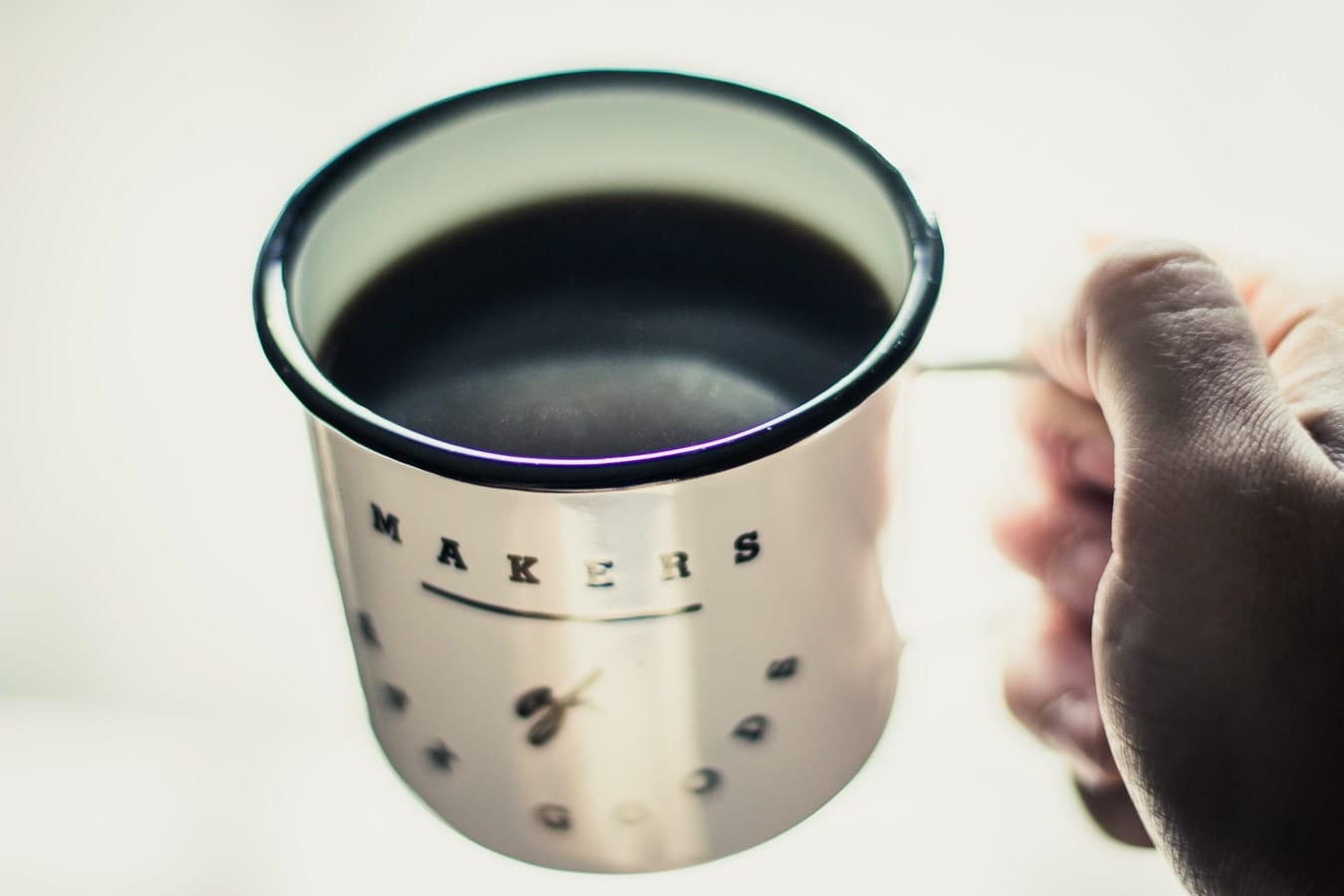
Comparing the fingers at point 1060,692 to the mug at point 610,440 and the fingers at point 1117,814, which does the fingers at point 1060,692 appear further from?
the mug at point 610,440

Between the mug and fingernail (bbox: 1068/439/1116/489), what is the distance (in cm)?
13

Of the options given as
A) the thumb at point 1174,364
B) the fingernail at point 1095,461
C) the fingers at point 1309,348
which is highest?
the thumb at point 1174,364

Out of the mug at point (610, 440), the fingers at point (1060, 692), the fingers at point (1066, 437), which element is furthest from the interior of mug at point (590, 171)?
the fingers at point (1060, 692)

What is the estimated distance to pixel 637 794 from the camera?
45 centimetres

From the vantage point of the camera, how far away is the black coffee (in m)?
0.52

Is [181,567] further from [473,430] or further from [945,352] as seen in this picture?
[945,352]

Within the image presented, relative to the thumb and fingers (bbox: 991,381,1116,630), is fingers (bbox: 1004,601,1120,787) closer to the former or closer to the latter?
fingers (bbox: 991,381,1116,630)

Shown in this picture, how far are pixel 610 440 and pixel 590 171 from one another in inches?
4.9

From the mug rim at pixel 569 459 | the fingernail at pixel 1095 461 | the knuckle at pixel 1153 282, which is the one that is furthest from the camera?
the fingernail at pixel 1095 461

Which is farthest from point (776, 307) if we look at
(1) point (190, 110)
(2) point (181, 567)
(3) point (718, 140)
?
(1) point (190, 110)

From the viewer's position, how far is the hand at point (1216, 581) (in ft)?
1.44

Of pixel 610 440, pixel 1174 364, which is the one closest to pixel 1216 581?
pixel 1174 364

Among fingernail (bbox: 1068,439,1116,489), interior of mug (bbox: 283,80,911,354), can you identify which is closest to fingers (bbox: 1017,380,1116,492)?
fingernail (bbox: 1068,439,1116,489)

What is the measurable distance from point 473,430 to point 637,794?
0.49 ft
